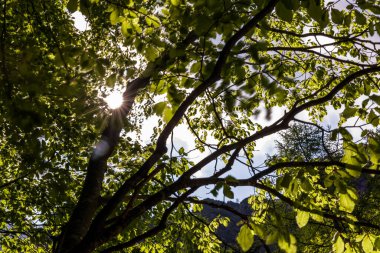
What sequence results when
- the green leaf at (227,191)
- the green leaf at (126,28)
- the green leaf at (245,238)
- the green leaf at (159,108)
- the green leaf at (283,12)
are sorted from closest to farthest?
the green leaf at (283,12) < the green leaf at (245,238) < the green leaf at (227,191) < the green leaf at (159,108) < the green leaf at (126,28)

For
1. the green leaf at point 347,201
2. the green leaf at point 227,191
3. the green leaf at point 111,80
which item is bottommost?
the green leaf at point 347,201

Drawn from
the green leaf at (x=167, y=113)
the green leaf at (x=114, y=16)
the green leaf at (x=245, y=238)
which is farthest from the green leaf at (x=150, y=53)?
the green leaf at (x=245, y=238)

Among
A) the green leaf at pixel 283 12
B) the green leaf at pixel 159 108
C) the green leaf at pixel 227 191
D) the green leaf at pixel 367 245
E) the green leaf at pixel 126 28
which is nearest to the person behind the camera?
the green leaf at pixel 283 12

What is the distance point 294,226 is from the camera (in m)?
24.3

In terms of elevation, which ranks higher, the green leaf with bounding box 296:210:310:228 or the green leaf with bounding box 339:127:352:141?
the green leaf with bounding box 339:127:352:141

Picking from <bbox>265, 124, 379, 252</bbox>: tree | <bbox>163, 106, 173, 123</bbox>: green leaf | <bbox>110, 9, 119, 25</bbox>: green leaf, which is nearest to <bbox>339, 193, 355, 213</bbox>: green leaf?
<bbox>265, 124, 379, 252</bbox>: tree

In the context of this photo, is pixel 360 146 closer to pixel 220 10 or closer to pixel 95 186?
pixel 220 10

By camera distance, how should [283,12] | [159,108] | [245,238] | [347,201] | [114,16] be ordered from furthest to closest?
[114,16], [159,108], [347,201], [245,238], [283,12]

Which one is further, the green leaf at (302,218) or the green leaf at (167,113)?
the green leaf at (167,113)

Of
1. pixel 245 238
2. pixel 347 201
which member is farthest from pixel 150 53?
pixel 347 201

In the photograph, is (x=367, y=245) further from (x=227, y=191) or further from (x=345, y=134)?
(x=227, y=191)

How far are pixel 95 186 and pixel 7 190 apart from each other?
4.27 metres

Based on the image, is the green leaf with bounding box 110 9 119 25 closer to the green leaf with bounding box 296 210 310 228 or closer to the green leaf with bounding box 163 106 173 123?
the green leaf with bounding box 163 106 173 123

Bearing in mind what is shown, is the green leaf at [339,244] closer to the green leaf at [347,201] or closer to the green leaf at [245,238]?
the green leaf at [347,201]
